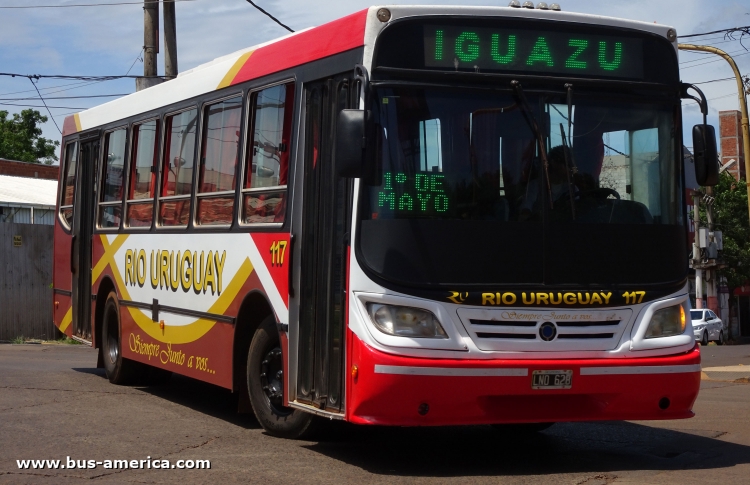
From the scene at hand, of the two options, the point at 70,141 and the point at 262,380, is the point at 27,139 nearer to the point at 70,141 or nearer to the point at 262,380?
the point at 70,141

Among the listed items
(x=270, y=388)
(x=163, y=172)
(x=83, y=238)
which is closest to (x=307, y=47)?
(x=270, y=388)

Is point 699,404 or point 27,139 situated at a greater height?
point 27,139

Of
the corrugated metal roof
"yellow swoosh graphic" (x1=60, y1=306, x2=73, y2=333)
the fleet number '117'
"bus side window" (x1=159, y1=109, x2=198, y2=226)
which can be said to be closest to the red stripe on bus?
"bus side window" (x1=159, y1=109, x2=198, y2=226)

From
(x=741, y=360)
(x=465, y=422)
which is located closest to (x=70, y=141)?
(x=465, y=422)

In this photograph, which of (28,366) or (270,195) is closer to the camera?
(270,195)

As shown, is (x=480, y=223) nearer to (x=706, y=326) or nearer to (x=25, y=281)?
(x=25, y=281)

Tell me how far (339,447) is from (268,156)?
97.0 inches

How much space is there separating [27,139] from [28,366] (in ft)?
190

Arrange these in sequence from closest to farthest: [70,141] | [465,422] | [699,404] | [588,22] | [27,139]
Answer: [465,422]
[588,22]
[699,404]
[70,141]
[27,139]

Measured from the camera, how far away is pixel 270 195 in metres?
9.33

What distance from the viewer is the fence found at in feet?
79.7

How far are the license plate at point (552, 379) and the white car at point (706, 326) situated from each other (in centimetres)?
3641

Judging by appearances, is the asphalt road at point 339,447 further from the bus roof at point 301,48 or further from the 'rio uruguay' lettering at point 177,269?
the bus roof at point 301,48

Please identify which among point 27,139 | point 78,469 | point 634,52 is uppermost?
point 27,139
